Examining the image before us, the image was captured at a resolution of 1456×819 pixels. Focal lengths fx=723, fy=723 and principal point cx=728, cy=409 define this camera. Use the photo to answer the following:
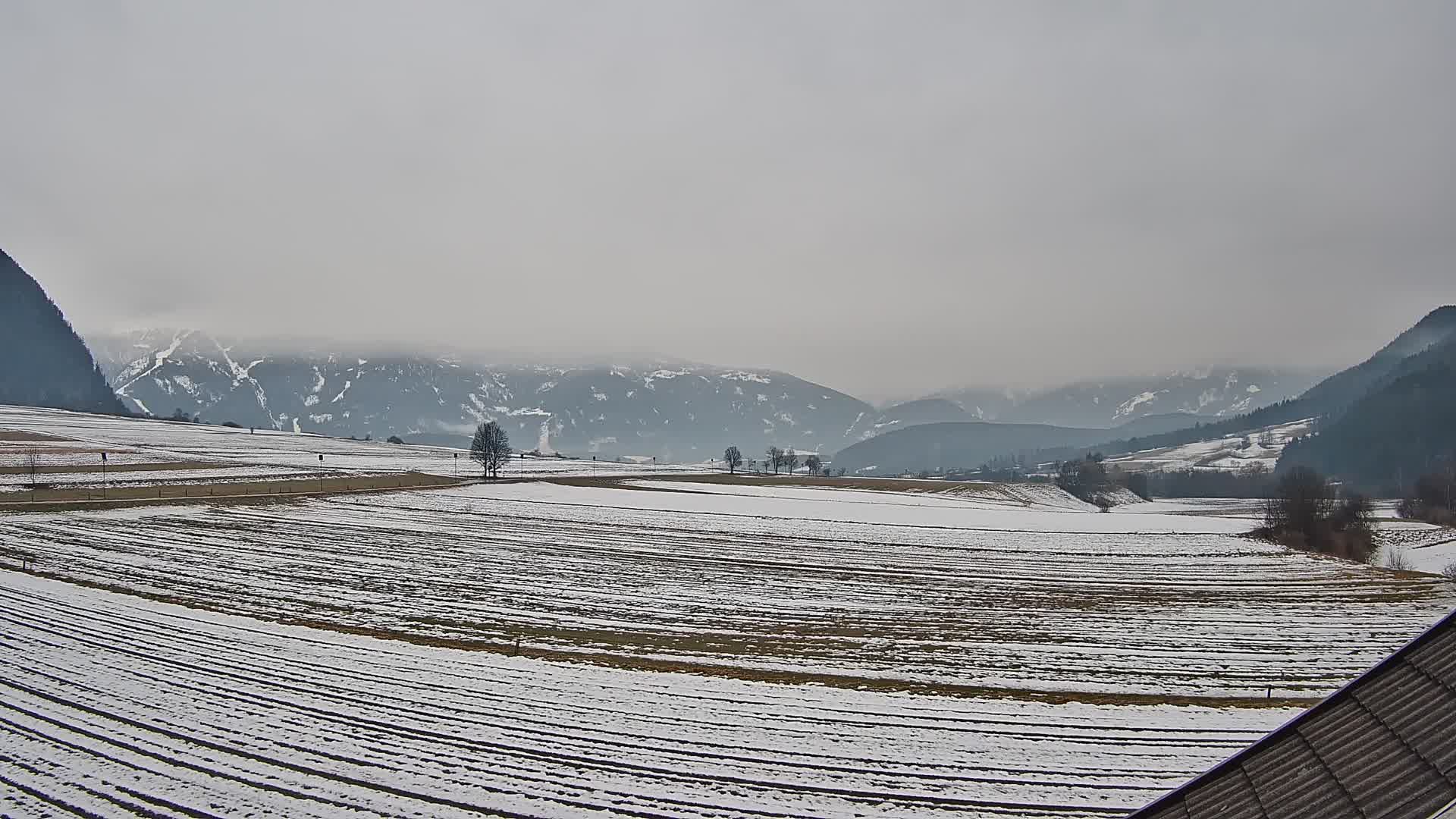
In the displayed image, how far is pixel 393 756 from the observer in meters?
15.5

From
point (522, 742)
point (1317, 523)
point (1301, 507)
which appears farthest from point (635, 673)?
point (1301, 507)

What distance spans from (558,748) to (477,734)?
2.08 meters

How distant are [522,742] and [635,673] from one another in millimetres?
5759

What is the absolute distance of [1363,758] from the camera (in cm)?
555

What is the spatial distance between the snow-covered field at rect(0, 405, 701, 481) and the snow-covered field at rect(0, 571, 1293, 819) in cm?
9846

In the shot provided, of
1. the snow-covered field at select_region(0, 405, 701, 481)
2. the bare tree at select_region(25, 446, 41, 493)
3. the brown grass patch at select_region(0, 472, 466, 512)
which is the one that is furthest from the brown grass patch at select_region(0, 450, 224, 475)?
the brown grass patch at select_region(0, 472, 466, 512)

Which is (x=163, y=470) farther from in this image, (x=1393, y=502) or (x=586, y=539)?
(x=1393, y=502)

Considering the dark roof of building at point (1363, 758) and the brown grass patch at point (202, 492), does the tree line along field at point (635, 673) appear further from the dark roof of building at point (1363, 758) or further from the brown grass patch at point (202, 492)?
the brown grass patch at point (202, 492)

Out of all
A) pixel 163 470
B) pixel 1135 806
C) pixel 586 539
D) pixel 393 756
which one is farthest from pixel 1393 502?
pixel 163 470

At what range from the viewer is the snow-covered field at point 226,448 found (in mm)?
124500

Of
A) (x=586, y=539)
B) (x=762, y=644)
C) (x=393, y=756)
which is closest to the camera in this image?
(x=393, y=756)

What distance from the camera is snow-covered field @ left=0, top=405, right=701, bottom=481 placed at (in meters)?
124

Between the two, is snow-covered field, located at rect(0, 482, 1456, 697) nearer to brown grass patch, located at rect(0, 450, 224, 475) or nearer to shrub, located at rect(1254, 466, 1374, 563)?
shrub, located at rect(1254, 466, 1374, 563)

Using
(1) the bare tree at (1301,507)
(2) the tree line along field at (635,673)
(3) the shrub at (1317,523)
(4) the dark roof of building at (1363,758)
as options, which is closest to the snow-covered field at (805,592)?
(2) the tree line along field at (635,673)
